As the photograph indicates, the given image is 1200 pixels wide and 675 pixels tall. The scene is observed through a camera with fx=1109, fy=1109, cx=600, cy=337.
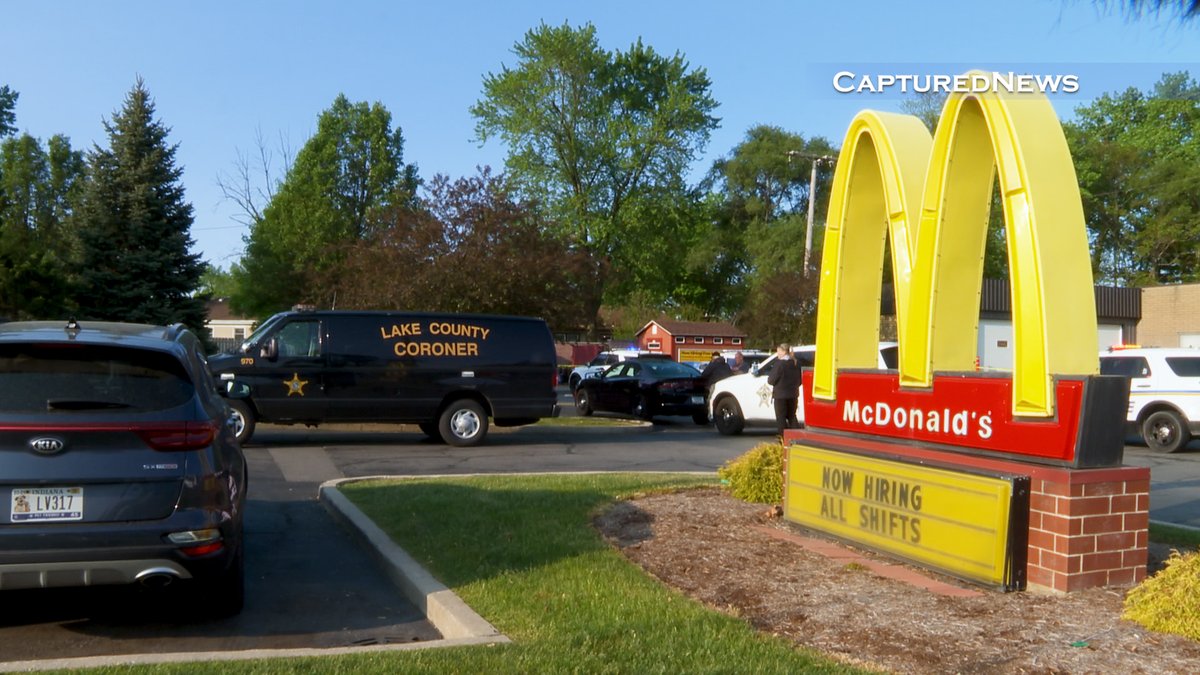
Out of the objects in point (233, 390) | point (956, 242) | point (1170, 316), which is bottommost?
point (233, 390)

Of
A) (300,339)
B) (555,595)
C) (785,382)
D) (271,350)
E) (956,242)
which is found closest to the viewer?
(555,595)

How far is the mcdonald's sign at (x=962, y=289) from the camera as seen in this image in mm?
6711

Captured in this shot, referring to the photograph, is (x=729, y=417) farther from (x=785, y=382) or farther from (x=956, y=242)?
(x=956, y=242)

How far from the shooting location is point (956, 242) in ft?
25.6

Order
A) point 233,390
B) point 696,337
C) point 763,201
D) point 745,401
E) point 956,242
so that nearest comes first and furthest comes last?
point 956,242
point 233,390
point 745,401
point 763,201
point 696,337

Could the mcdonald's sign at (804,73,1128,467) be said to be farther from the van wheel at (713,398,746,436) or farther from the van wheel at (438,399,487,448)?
the van wheel at (713,398,746,436)

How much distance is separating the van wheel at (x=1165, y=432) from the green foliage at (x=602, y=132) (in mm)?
30623

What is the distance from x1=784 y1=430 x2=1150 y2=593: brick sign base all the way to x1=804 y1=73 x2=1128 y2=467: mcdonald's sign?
12cm

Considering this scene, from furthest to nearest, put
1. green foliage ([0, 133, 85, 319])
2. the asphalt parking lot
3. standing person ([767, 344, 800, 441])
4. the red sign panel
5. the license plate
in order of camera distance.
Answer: green foliage ([0, 133, 85, 319])
standing person ([767, 344, 800, 441])
the red sign panel
the asphalt parking lot
the license plate

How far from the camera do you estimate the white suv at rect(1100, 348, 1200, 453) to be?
61.5 feet

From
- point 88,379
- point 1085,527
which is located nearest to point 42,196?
point 88,379

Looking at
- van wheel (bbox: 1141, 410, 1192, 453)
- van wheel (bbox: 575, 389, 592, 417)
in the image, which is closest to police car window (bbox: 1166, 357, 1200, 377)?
van wheel (bbox: 1141, 410, 1192, 453)

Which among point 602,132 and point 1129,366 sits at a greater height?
point 602,132

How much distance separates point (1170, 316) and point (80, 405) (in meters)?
40.2
